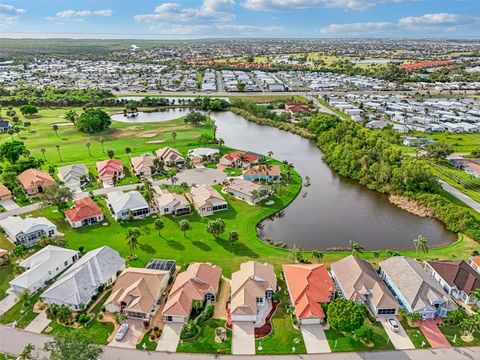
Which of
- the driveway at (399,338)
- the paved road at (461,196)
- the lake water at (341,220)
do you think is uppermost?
the paved road at (461,196)

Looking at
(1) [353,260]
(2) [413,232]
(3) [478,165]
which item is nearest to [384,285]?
(1) [353,260]

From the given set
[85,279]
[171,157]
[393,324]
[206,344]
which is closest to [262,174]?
[171,157]

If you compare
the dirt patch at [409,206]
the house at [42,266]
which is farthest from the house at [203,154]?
the house at [42,266]

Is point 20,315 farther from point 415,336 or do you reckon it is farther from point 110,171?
point 415,336

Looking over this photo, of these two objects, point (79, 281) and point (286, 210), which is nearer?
point (79, 281)

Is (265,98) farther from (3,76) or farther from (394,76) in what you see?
(3,76)

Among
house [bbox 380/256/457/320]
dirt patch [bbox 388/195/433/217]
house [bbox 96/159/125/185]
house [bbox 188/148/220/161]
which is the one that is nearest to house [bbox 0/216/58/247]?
house [bbox 96/159/125/185]

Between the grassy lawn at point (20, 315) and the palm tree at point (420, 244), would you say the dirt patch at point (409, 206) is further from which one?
the grassy lawn at point (20, 315)
